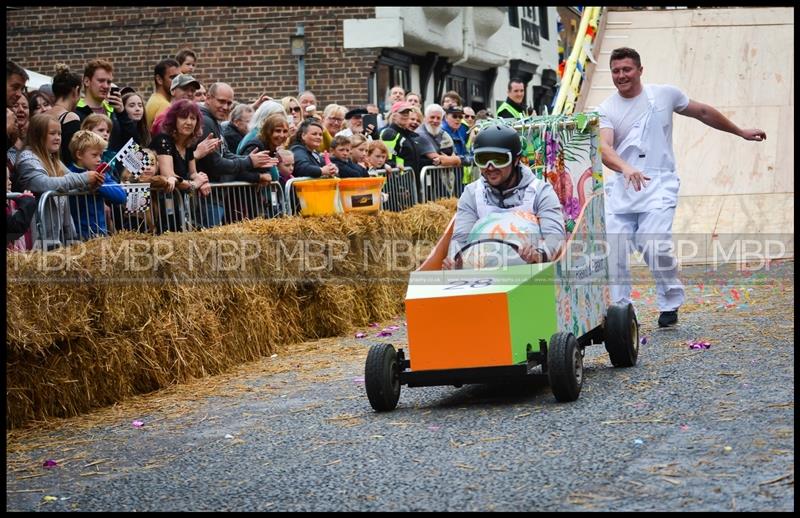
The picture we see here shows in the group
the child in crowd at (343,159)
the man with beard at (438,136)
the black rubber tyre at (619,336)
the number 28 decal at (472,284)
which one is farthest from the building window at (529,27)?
the number 28 decal at (472,284)

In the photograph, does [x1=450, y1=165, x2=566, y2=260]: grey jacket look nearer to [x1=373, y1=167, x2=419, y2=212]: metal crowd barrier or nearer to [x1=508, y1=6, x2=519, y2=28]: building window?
[x1=373, y1=167, x2=419, y2=212]: metal crowd barrier

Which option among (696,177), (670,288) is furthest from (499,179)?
(696,177)

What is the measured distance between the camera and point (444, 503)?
5.33m

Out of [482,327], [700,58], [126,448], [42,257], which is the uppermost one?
[700,58]

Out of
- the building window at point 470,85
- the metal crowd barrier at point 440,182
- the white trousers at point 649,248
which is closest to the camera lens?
the white trousers at point 649,248

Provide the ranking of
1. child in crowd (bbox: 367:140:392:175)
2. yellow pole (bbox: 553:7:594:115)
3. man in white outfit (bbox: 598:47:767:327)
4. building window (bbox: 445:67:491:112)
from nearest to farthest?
man in white outfit (bbox: 598:47:767:327), child in crowd (bbox: 367:140:392:175), yellow pole (bbox: 553:7:594:115), building window (bbox: 445:67:491:112)

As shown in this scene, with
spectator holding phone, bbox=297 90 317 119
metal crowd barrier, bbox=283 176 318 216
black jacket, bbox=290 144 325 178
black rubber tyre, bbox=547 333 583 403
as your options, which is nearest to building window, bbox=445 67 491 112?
spectator holding phone, bbox=297 90 317 119

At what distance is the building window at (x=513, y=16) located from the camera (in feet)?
111

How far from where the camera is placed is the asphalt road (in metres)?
5.46

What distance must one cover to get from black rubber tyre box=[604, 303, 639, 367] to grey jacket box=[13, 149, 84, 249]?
3.64 metres

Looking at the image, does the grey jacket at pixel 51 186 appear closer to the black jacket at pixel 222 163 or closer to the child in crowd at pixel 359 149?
the black jacket at pixel 222 163

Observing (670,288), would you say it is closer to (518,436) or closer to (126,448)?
(518,436)

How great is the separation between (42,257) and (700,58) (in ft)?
42.2

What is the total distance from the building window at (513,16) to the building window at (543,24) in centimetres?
317
